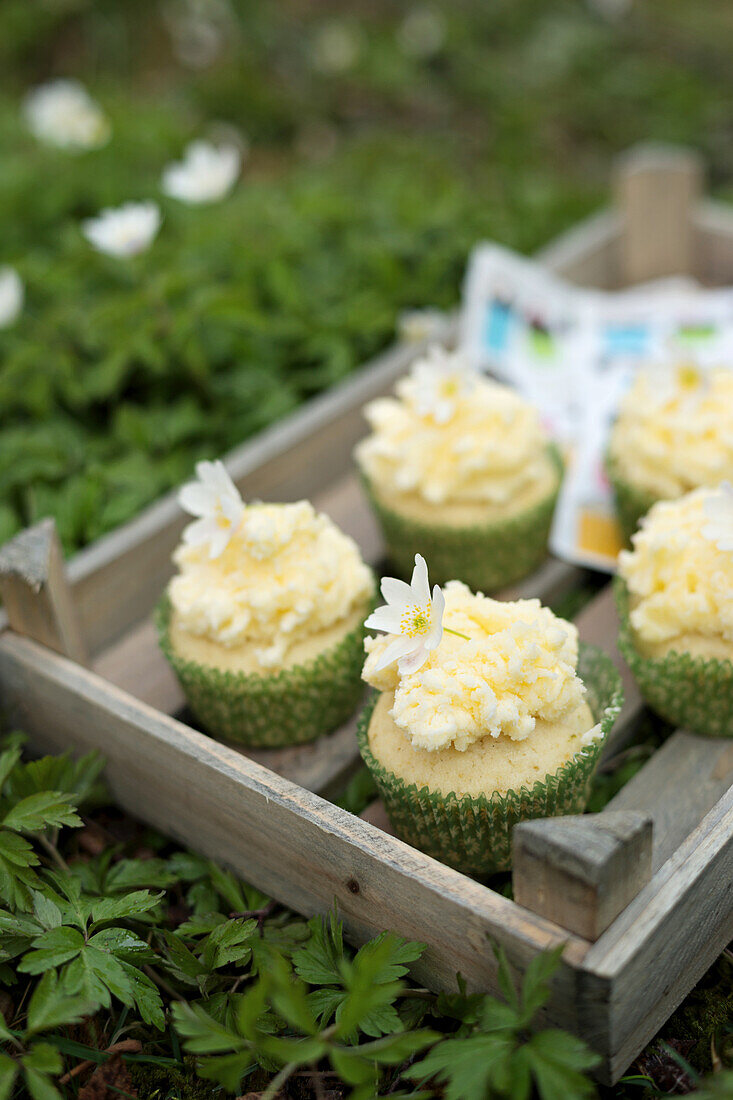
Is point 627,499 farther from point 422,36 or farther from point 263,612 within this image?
point 422,36

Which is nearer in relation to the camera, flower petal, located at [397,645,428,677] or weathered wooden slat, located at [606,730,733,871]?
flower petal, located at [397,645,428,677]

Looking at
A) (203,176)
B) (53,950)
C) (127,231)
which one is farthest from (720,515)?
(203,176)

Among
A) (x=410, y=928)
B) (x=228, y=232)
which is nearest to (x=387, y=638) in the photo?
(x=410, y=928)

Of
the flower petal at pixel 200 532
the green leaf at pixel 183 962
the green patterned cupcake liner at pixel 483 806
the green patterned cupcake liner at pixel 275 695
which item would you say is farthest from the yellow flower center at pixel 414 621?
the green leaf at pixel 183 962

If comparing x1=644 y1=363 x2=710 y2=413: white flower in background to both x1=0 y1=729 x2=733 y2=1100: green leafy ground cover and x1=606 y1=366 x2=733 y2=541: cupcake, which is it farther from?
x1=0 y1=729 x2=733 y2=1100: green leafy ground cover

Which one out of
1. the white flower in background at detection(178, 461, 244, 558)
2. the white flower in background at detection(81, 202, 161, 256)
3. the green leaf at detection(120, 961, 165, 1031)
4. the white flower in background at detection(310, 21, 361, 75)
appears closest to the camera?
the green leaf at detection(120, 961, 165, 1031)

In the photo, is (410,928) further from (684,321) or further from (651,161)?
(651,161)

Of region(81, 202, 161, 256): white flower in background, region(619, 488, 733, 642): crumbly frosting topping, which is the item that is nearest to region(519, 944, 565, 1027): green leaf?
region(619, 488, 733, 642): crumbly frosting topping
